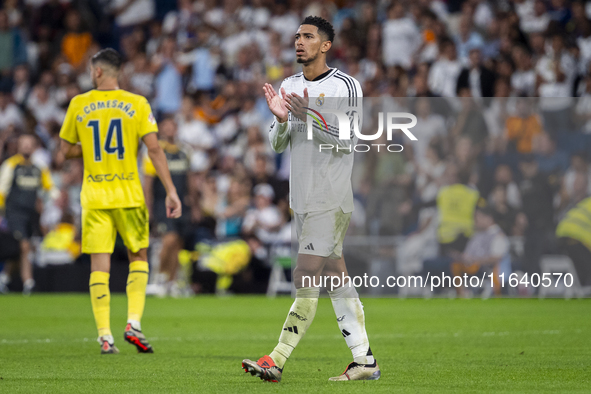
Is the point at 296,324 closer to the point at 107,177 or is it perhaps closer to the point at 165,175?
the point at 165,175

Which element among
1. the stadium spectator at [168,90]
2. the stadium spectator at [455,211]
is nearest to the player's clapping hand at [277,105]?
the stadium spectator at [455,211]

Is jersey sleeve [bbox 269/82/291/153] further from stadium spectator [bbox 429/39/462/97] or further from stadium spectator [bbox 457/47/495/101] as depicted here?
stadium spectator [bbox 429/39/462/97]

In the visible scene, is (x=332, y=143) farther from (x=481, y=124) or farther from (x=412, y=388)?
(x=481, y=124)

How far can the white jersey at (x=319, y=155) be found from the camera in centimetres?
566

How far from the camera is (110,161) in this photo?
772 centimetres

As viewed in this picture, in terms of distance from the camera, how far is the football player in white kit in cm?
558

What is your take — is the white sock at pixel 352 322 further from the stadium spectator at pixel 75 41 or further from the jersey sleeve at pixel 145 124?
the stadium spectator at pixel 75 41

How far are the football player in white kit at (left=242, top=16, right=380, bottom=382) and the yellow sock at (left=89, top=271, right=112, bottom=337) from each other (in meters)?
2.37

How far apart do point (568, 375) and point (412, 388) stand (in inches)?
47.8

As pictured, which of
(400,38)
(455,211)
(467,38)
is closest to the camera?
(455,211)

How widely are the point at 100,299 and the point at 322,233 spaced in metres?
2.72

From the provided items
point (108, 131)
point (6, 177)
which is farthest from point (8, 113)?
point (108, 131)

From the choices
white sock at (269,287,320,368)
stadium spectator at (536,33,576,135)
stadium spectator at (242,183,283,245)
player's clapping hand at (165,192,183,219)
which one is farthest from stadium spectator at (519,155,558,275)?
white sock at (269,287,320,368)

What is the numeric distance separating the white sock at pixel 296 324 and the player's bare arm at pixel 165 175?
214 cm
